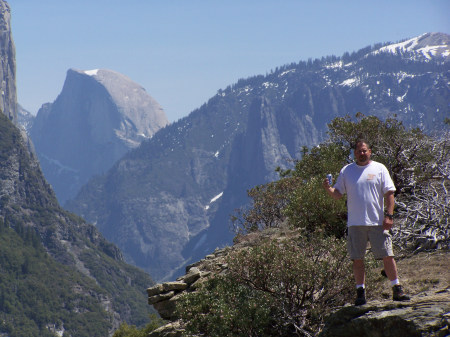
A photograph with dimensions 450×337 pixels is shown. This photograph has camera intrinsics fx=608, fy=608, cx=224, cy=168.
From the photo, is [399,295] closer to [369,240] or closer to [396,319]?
[396,319]

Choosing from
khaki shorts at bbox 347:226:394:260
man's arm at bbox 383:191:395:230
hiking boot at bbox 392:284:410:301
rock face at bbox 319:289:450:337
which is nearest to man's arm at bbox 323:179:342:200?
khaki shorts at bbox 347:226:394:260

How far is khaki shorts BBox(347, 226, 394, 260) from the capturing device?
1340 cm

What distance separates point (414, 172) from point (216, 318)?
12.3 m

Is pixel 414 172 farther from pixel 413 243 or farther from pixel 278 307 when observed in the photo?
pixel 278 307

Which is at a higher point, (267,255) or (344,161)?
(344,161)

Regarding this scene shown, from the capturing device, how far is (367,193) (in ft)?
44.0

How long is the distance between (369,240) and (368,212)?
670 millimetres

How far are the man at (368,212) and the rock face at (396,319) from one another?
1.67ft

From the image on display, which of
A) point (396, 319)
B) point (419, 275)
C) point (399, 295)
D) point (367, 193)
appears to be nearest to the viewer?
point (396, 319)

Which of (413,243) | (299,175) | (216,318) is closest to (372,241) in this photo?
(216,318)

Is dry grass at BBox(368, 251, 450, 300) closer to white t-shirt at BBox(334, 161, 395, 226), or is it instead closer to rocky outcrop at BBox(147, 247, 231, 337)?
white t-shirt at BBox(334, 161, 395, 226)

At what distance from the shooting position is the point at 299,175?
122 ft

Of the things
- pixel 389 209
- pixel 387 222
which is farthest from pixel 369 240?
pixel 389 209

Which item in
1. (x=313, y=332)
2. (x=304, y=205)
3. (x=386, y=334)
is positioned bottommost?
(x=313, y=332)
